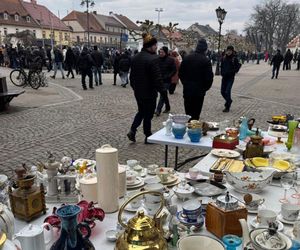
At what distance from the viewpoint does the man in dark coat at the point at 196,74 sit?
5.13 meters

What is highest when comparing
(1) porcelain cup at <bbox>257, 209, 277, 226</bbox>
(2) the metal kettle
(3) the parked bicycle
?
(2) the metal kettle

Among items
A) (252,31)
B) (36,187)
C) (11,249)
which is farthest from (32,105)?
(252,31)

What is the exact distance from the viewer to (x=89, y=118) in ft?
24.6

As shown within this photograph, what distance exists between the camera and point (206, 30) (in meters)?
81.3

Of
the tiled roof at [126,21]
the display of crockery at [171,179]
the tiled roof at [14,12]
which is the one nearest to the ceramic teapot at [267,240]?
the display of crockery at [171,179]

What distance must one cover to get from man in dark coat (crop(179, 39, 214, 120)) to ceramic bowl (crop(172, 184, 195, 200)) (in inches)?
137

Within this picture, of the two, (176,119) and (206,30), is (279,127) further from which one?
(206,30)

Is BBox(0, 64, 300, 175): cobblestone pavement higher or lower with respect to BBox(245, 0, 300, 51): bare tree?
lower

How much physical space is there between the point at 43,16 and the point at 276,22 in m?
39.1

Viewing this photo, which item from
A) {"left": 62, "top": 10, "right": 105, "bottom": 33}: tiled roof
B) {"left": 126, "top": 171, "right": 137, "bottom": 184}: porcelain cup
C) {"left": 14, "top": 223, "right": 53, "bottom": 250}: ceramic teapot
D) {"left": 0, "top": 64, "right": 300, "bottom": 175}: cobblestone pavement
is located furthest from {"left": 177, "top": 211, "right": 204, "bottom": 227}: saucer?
{"left": 62, "top": 10, "right": 105, "bottom": 33}: tiled roof

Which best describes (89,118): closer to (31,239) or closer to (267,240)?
(31,239)

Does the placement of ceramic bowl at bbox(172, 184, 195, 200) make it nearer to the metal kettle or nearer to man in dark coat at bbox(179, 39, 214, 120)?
the metal kettle

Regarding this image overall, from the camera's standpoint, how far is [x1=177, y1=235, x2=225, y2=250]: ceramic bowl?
127 centimetres

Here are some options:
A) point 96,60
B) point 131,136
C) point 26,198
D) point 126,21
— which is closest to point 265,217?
point 26,198
